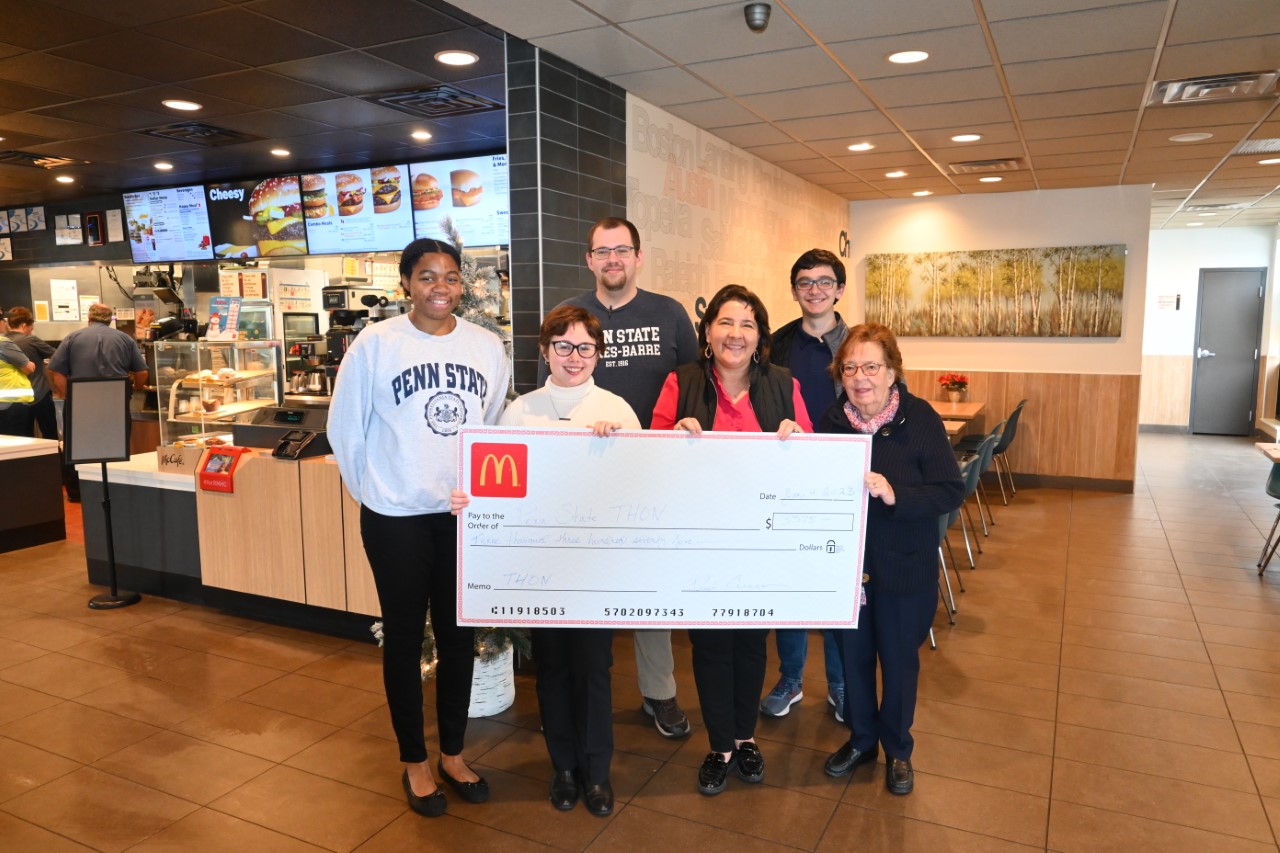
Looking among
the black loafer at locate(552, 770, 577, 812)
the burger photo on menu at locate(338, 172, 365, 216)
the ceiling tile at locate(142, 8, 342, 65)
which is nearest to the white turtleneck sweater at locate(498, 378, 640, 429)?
the black loafer at locate(552, 770, 577, 812)

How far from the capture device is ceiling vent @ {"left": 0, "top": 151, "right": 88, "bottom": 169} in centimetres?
661

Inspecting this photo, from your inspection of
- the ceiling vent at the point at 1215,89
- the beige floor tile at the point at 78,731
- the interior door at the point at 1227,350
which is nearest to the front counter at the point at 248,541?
the beige floor tile at the point at 78,731

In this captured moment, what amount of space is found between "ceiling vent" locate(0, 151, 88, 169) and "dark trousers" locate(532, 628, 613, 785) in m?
6.44

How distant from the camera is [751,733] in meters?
2.94

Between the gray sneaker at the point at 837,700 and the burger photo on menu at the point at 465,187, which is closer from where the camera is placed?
the gray sneaker at the point at 837,700

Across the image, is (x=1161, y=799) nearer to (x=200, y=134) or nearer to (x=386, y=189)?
(x=386, y=189)

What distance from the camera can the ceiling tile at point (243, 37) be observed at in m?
3.85

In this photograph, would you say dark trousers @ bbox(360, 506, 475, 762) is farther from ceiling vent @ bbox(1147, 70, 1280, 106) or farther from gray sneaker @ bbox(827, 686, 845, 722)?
ceiling vent @ bbox(1147, 70, 1280, 106)

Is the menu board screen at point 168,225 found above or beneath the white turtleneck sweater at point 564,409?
above

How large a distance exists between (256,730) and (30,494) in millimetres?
4010

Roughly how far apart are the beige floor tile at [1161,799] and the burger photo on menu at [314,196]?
6607mm

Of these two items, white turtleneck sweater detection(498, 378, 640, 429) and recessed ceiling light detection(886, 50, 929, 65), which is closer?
white turtleneck sweater detection(498, 378, 640, 429)

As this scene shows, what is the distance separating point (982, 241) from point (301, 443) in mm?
7158

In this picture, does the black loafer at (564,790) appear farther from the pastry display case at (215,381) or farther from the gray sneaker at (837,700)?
the pastry display case at (215,381)
